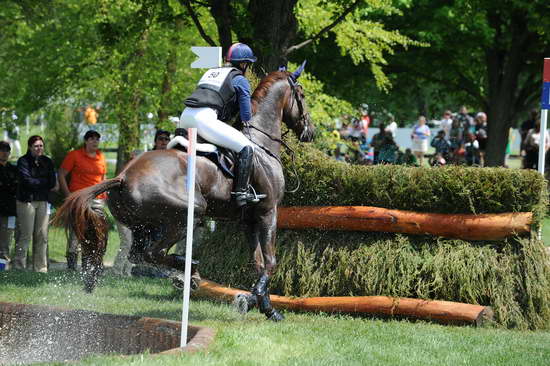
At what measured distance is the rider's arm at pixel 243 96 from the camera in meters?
9.26

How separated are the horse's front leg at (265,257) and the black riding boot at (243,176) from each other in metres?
0.41

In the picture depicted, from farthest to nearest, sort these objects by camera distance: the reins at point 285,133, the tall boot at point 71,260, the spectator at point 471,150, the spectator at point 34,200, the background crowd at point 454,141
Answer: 1. the spectator at point 471,150
2. the background crowd at point 454,141
3. the tall boot at point 71,260
4. the spectator at point 34,200
5. the reins at point 285,133

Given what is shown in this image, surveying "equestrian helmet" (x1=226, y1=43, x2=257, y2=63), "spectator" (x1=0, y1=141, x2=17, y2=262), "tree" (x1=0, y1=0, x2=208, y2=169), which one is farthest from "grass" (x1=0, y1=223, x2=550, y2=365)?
"tree" (x1=0, y1=0, x2=208, y2=169)

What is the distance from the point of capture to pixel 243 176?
9336 mm

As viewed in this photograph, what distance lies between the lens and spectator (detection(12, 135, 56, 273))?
13562 millimetres

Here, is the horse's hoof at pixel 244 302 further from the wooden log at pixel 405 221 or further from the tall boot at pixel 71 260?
the tall boot at pixel 71 260

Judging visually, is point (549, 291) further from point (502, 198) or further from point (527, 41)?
point (527, 41)

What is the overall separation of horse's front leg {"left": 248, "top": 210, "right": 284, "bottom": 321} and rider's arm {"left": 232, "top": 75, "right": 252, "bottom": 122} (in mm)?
1115

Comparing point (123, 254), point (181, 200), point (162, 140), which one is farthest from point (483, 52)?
point (181, 200)

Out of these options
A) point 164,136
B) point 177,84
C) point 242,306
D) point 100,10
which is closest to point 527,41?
point 177,84

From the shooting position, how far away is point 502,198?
9.83m

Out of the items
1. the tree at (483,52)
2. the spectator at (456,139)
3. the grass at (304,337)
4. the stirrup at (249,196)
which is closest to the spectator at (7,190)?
the grass at (304,337)

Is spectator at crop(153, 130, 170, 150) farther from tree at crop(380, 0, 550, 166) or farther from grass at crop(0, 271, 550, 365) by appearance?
tree at crop(380, 0, 550, 166)

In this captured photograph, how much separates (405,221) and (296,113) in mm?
1767
